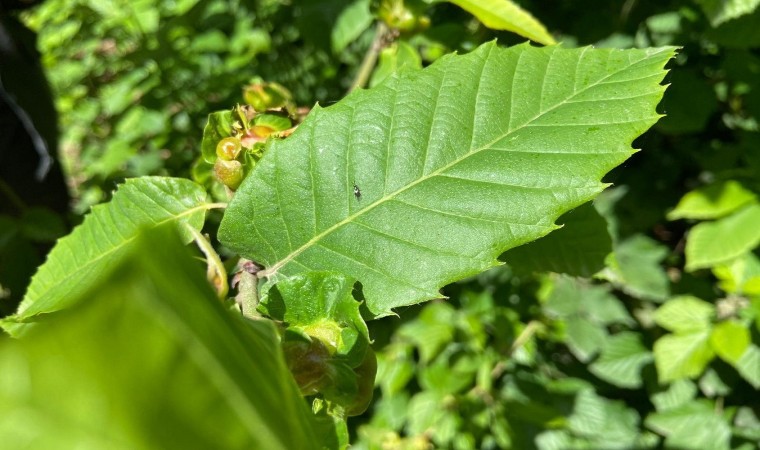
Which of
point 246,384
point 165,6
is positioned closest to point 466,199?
point 246,384

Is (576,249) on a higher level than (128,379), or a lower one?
lower

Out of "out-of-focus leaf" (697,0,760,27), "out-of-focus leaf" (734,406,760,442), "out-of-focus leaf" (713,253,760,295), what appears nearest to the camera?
"out-of-focus leaf" (697,0,760,27)

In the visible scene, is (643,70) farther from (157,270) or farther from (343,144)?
(157,270)

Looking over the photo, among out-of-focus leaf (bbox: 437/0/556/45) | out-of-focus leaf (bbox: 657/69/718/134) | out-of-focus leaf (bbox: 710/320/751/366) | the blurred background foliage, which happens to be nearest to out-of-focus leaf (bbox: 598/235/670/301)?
the blurred background foliage

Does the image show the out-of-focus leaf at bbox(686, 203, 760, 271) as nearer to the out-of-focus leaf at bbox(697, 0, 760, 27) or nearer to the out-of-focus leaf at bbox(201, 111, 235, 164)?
the out-of-focus leaf at bbox(697, 0, 760, 27)

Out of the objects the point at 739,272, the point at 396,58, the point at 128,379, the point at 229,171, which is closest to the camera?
the point at 128,379

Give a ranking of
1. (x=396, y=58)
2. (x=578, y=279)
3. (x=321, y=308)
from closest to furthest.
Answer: (x=321, y=308), (x=396, y=58), (x=578, y=279)

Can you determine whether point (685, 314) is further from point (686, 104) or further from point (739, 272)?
point (686, 104)

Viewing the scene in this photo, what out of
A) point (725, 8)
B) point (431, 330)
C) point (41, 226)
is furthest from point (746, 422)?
point (41, 226)
